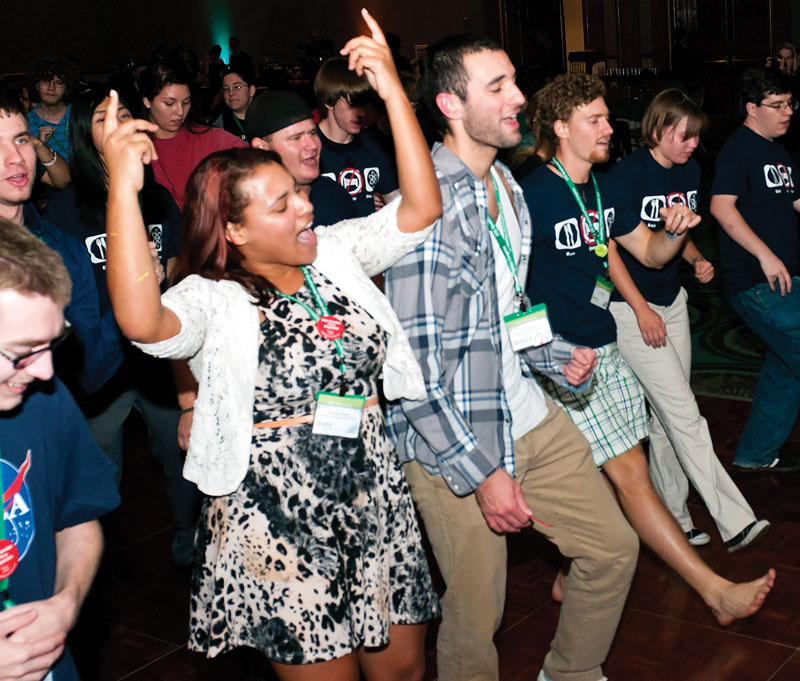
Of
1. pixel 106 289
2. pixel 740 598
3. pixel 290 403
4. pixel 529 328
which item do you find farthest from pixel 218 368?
pixel 740 598

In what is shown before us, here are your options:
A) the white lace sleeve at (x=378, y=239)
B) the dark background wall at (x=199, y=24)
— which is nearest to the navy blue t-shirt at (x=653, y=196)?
the white lace sleeve at (x=378, y=239)

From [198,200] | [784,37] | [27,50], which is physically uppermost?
[27,50]

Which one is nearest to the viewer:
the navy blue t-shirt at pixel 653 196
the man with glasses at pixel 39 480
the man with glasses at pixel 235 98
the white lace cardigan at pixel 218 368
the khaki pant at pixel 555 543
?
the man with glasses at pixel 39 480

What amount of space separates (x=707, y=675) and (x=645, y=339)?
1161 millimetres

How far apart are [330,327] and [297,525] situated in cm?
44

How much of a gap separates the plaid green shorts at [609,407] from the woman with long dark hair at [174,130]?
6.36 feet

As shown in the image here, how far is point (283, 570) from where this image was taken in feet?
7.00

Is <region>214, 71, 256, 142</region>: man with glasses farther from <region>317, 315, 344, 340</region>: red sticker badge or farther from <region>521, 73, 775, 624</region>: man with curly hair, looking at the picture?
<region>317, 315, 344, 340</region>: red sticker badge

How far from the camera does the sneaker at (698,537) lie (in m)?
3.71

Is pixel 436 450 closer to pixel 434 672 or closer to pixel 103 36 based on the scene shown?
pixel 434 672

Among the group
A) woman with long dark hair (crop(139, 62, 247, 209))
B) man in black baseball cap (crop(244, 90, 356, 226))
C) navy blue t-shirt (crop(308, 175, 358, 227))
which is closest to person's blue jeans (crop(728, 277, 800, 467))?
navy blue t-shirt (crop(308, 175, 358, 227))

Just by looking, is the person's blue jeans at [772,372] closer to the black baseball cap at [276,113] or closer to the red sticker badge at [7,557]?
the black baseball cap at [276,113]

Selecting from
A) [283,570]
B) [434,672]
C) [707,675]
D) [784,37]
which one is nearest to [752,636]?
[707,675]

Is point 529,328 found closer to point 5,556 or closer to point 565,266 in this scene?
point 565,266
